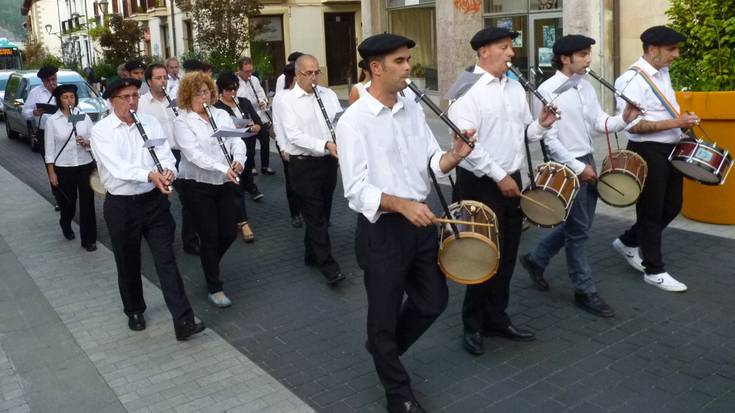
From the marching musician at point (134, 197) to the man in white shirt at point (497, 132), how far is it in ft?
6.86

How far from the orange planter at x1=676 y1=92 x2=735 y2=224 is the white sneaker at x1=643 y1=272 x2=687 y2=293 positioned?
79.1 inches

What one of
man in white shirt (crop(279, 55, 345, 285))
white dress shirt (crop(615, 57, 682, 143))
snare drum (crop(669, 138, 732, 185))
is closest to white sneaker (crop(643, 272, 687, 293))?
snare drum (crop(669, 138, 732, 185))

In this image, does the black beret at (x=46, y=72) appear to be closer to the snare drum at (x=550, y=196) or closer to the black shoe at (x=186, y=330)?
the black shoe at (x=186, y=330)

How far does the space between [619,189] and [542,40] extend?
35.8 feet

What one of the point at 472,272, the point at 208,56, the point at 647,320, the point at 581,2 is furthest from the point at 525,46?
the point at 472,272

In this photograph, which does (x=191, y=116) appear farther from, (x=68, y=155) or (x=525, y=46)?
(x=525, y=46)

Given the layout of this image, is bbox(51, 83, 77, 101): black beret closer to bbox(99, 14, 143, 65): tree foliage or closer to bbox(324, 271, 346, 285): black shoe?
bbox(324, 271, 346, 285): black shoe

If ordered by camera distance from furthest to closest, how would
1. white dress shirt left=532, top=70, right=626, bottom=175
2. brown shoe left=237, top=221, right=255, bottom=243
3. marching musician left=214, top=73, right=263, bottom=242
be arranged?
marching musician left=214, top=73, right=263, bottom=242 → brown shoe left=237, top=221, right=255, bottom=243 → white dress shirt left=532, top=70, right=626, bottom=175

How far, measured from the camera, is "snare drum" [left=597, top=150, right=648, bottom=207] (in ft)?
19.1

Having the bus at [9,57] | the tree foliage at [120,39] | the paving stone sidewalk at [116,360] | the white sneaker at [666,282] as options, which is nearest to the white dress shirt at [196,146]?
the paving stone sidewalk at [116,360]

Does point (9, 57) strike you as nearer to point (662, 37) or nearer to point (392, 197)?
point (662, 37)

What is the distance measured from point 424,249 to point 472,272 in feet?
0.94

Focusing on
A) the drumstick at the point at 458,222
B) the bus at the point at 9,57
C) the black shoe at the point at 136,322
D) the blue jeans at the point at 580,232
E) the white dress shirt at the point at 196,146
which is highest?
the bus at the point at 9,57

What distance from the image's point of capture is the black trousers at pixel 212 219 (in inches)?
250
